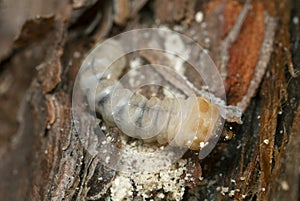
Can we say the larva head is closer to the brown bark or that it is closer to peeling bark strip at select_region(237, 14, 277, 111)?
the brown bark

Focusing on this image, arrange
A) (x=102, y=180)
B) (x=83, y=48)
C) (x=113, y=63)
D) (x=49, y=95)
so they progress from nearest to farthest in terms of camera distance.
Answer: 1. (x=102, y=180)
2. (x=49, y=95)
3. (x=113, y=63)
4. (x=83, y=48)

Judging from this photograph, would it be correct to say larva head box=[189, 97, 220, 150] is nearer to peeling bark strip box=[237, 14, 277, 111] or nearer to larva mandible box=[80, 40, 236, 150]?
larva mandible box=[80, 40, 236, 150]

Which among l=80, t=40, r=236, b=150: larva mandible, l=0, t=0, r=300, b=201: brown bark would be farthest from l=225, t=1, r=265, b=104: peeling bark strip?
l=80, t=40, r=236, b=150: larva mandible

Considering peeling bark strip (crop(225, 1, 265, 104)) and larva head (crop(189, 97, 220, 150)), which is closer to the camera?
larva head (crop(189, 97, 220, 150))

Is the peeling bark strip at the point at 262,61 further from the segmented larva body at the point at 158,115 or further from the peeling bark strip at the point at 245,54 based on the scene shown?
the segmented larva body at the point at 158,115

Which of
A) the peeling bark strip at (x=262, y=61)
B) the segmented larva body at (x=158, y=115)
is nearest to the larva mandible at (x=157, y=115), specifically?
the segmented larva body at (x=158, y=115)

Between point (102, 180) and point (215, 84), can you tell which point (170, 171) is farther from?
point (215, 84)

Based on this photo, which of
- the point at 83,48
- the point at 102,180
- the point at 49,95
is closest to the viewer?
the point at 102,180

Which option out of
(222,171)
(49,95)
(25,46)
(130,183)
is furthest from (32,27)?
(222,171)
